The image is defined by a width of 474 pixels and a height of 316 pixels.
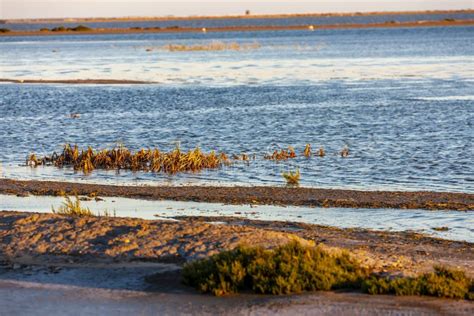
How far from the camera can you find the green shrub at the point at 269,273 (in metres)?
11.3

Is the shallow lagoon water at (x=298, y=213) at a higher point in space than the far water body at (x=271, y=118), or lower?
higher

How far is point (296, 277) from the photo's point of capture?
11406 millimetres

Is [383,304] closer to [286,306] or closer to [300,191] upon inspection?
[286,306]

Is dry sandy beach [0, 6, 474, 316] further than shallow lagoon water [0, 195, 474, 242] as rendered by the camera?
No

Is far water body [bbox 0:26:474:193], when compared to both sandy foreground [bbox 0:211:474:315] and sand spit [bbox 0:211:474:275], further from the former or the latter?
sandy foreground [bbox 0:211:474:315]

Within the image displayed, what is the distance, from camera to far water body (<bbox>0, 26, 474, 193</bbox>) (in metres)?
23.3

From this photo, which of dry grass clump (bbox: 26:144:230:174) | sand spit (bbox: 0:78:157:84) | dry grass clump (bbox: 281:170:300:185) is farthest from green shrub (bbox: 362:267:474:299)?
sand spit (bbox: 0:78:157:84)

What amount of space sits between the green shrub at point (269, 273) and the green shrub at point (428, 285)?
1.02 feet

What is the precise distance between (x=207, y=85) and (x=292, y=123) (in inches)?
688

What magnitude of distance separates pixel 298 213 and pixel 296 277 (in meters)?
6.45

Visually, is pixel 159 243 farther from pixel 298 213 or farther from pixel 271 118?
pixel 271 118

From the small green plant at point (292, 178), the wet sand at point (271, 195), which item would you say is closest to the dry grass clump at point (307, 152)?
the small green plant at point (292, 178)

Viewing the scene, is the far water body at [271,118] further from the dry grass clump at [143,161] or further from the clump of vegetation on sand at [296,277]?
the clump of vegetation on sand at [296,277]

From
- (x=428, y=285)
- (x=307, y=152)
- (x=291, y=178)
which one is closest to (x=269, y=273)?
(x=428, y=285)
